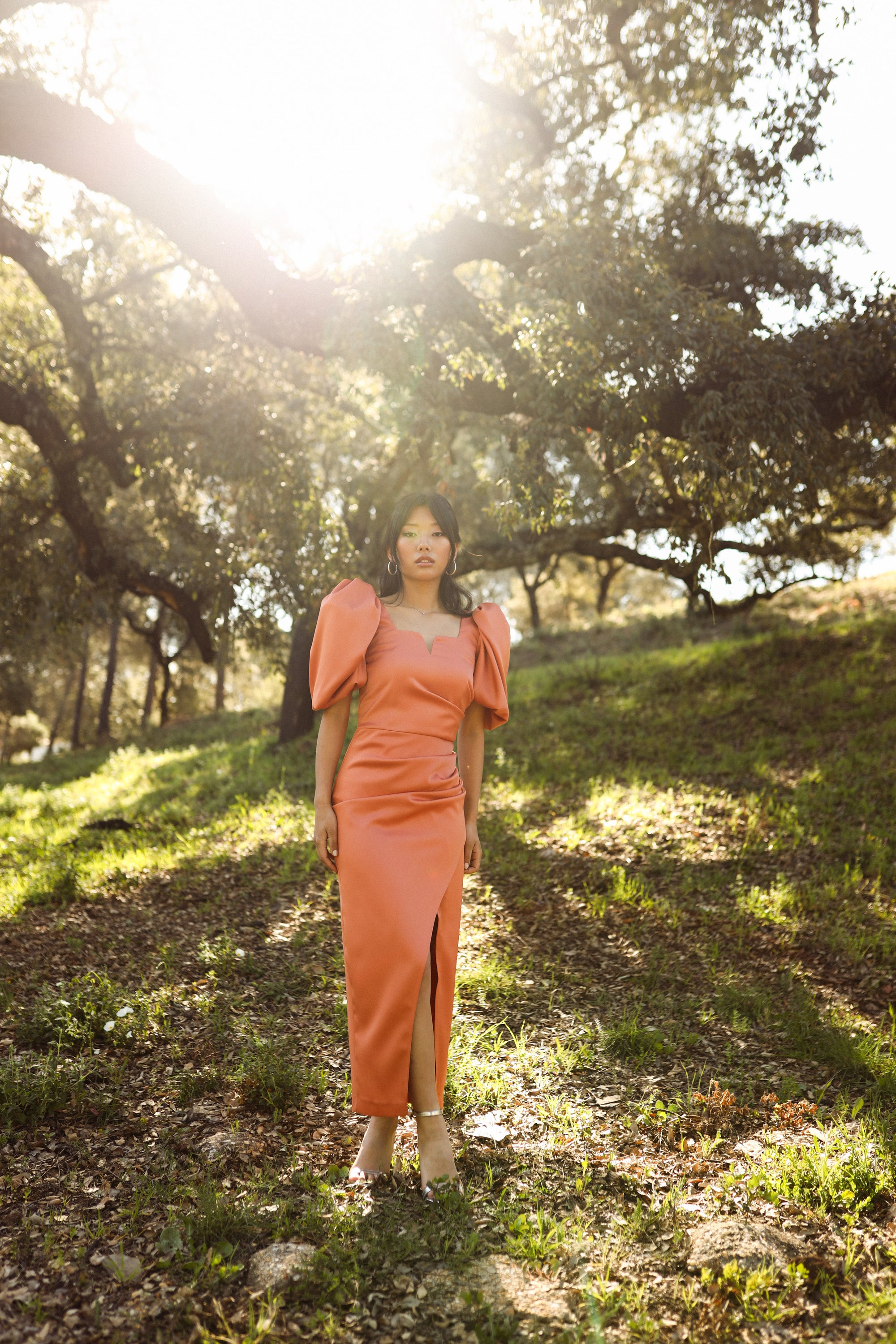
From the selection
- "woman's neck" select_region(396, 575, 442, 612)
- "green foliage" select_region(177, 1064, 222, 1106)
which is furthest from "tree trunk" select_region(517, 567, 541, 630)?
"green foliage" select_region(177, 1064, 222, 1106)

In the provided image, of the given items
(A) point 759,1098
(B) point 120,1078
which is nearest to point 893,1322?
(A) point 759,1098

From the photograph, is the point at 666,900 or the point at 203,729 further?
the point at 203,729

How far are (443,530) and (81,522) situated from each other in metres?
7.87

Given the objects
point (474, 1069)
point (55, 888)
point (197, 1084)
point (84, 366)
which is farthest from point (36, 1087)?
point (84, 366)

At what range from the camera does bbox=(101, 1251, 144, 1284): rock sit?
269cm

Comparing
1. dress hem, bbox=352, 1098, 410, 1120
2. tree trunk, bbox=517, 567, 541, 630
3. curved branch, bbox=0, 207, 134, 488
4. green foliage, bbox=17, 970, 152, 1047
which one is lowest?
green foliage, bbox=17, 970, 152, 1047

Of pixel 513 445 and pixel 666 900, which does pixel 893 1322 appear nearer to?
pixel 666 900

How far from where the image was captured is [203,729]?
19.8 m

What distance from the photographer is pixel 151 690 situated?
27438 mm

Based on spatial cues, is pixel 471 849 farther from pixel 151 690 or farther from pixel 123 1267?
pixel 151 690

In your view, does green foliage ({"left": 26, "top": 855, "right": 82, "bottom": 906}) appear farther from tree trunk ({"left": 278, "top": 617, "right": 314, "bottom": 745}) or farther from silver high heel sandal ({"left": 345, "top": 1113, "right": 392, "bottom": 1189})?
tree trunk ({"left": 278, "top": 617, "right": 314, "bottom": 745})

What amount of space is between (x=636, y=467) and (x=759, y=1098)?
724cm

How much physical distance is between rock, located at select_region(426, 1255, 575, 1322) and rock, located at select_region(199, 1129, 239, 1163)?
1040mm

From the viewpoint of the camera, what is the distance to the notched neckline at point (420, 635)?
136 inches
